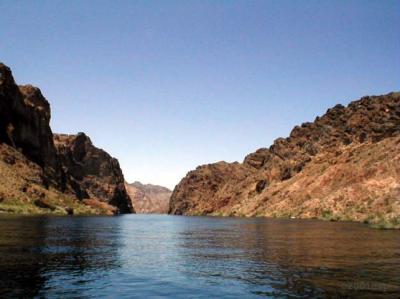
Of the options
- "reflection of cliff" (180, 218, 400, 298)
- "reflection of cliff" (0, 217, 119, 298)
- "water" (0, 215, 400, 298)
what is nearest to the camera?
"water" (0, 215, 400, 298)

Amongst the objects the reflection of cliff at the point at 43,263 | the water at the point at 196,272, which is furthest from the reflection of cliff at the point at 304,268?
the reflection of cliff at the point at 43,263

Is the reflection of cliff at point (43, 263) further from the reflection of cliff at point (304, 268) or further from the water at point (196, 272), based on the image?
the reflection of cliff at point (304, 268)

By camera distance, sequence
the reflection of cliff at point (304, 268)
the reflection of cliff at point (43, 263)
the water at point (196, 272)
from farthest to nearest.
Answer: the reflection of cliff at point (304, 268) → the reflection of cliff at point (43, 263) → the water at point (196, 272)

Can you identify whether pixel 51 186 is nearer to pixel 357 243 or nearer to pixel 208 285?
pixel 357 243

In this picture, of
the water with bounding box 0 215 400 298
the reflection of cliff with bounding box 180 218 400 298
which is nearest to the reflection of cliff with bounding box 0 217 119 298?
the water with bounding box 0 215 400 298

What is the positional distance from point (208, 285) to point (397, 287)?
9861mm

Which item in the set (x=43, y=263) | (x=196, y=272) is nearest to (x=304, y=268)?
(x=196, y=272)

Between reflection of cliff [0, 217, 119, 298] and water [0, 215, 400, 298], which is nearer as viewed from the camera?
water [0, 215, 400, 298]

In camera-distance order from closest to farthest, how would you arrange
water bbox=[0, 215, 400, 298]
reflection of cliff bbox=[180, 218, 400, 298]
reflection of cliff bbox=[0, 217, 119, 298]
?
water bbox=[0, 215, 400, 298], reflection of cliff bbox=[0, 217, 119, 298], reflection of cliff bbox=[180, 218, 400, 298]

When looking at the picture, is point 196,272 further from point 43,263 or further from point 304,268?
point 43,263

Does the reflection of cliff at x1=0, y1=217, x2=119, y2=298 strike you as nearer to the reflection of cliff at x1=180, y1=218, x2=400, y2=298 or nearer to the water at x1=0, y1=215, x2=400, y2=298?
the water at x1=0, y1=215, x2=400, y2=298

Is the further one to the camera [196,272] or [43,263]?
[43,263]

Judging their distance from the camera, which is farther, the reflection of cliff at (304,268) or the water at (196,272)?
the reflection of cliff at (304,268)

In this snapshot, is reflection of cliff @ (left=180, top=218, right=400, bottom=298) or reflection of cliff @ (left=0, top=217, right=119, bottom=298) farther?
reflection of cliff @ (left=180, top=218, right=400, bottom=298)
